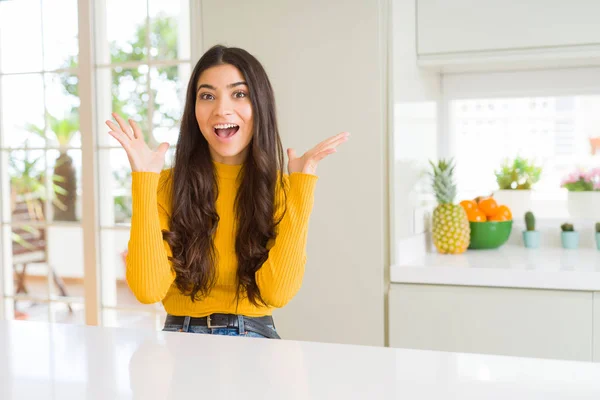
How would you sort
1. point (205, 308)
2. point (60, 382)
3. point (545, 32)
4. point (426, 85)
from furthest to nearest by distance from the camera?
point (426, 85), point (545, 32), point (205, 308), point (60, 382)

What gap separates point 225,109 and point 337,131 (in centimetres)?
76

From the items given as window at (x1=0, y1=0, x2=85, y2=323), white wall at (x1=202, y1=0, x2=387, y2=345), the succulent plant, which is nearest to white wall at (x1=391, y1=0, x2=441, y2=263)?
white wall at (x1=202, y1=0, x2=387, y2=345)

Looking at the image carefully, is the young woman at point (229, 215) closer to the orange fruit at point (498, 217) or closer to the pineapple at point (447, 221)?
the pineapple at point (447, 221)

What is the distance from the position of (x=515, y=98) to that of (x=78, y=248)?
5.74 meters

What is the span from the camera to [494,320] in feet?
7.11

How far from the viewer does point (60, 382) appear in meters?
0.89

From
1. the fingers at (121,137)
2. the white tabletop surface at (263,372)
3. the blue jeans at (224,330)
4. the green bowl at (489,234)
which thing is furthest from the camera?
the green bowl at (489,234)

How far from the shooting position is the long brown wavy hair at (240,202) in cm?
157

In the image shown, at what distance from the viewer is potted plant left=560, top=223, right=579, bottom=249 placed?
8.87 ft

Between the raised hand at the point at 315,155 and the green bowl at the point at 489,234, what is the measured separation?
1.25 m

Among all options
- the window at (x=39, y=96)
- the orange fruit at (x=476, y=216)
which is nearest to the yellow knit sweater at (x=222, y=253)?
the orange fruit at (x=476, y=216)

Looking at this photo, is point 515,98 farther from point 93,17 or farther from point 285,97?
point 93,17

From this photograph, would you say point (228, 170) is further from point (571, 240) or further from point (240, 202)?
point (571, 240)

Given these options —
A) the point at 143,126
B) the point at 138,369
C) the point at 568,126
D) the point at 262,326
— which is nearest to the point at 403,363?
the point at 138,369
